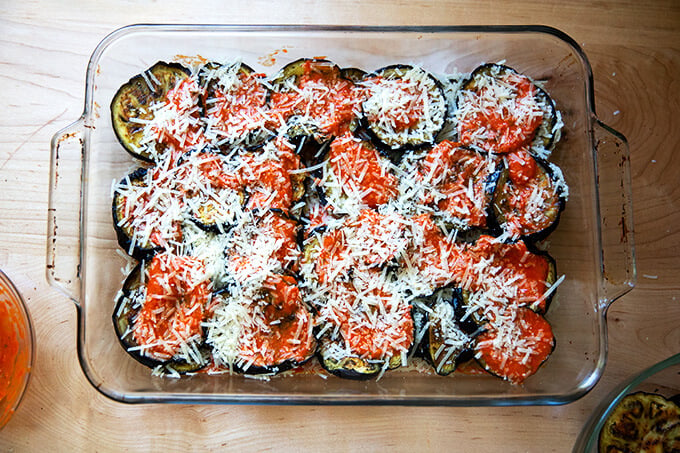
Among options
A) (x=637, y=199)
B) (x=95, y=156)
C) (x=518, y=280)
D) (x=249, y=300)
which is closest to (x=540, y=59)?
(x=637, y=199)

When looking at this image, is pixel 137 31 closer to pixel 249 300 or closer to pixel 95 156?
pixel 95 156

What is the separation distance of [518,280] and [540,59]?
0.78 metres

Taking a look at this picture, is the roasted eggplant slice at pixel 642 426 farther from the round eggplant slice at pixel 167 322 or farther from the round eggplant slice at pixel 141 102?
the round eggplant slice at pixel 141 102

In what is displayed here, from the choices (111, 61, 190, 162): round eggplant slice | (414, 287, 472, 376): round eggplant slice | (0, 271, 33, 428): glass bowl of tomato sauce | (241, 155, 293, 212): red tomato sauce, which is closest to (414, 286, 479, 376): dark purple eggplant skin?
(414, 287, 472, 376): round eggplant slice

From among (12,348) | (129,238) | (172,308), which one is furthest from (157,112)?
(12,348)

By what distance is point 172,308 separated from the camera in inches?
73.0

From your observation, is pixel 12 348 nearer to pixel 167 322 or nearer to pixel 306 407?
pixel 167 322

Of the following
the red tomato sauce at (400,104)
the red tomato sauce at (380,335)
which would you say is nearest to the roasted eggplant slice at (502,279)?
the red tomato sauce at (380,335)

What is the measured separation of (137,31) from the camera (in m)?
1.99

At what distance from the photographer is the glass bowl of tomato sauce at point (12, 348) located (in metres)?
1.97

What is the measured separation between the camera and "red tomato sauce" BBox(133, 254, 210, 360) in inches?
72.2

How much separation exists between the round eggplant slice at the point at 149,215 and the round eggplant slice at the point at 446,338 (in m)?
0.87

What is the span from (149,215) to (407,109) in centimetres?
91

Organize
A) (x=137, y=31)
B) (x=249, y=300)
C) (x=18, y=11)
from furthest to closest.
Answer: (x=18, y=11), (x=137, y=31), (x=249, y=300)
